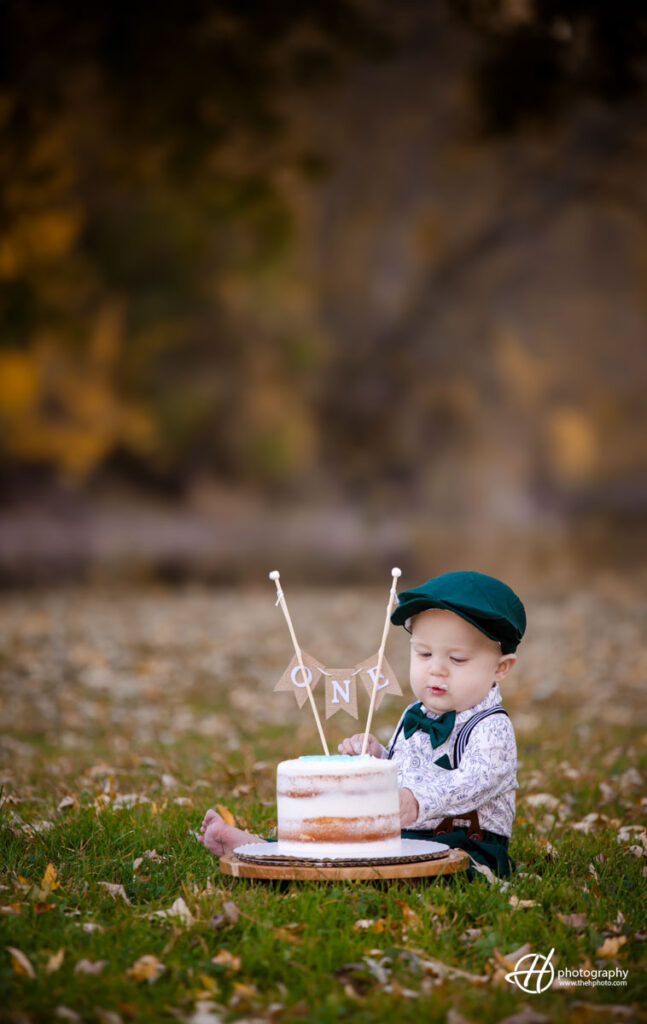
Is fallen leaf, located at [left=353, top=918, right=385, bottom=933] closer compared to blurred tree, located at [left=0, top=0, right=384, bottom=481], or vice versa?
fallen leaf, located at [left=353, top=918, right=385, bottom=933]

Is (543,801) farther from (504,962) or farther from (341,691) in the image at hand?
(504,962)

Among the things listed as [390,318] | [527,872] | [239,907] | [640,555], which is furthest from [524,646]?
[390,318]

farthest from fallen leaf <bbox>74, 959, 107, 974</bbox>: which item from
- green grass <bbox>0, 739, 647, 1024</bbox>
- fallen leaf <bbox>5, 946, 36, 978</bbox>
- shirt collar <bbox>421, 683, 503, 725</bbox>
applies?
shirt collar <bbox>421, 683, 503, 725</bbox>

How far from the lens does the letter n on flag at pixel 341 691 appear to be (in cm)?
412

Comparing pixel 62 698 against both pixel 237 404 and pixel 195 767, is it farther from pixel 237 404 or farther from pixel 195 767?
pixel 237 404

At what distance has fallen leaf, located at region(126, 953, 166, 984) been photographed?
135 inches

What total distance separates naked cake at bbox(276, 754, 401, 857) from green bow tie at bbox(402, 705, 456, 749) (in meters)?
0.37

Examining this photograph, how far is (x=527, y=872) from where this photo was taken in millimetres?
4527

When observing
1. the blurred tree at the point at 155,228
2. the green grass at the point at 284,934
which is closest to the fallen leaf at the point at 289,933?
the green grass at the point at 284,934

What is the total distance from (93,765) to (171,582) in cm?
1549

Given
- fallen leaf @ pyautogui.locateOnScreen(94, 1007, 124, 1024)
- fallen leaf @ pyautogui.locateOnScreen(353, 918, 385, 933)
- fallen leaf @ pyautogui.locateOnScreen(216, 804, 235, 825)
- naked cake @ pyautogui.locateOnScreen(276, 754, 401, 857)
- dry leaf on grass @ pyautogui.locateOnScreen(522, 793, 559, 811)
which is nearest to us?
fallen leaf @ pyautogui.locateOnScreen(94, 1007, 124, 1024)

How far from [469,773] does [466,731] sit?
0.17m

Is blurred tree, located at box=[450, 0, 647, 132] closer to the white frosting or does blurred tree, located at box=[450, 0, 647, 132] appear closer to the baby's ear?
the baby's ear

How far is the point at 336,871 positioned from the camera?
12.4 feet
